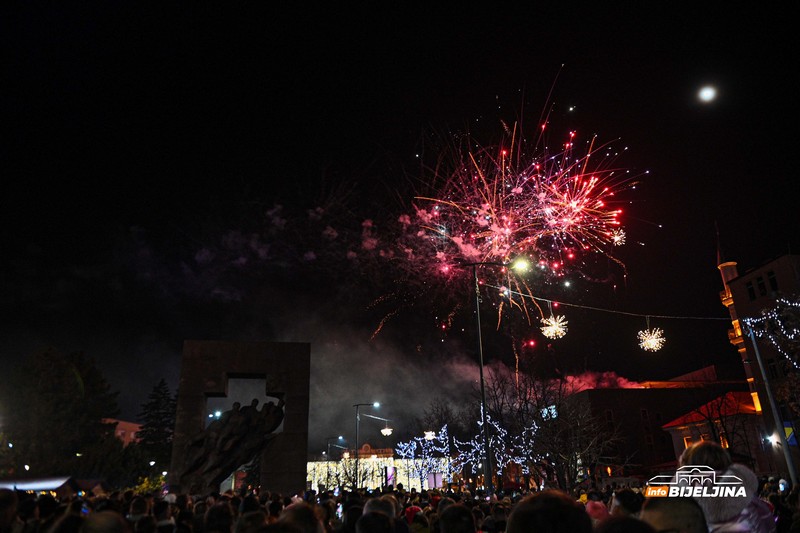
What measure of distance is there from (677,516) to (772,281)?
5263 cm

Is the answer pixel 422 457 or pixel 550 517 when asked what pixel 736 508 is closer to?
pixel 550 517

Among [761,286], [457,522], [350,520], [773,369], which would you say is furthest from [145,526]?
[761,286]

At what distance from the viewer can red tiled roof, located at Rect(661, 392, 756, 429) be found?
4856cm

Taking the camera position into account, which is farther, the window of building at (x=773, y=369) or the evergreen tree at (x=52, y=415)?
the evergreen tree at (x=52, y=415)

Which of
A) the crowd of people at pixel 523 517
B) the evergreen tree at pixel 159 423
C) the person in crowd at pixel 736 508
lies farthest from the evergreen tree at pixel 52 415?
the person in crowd at pixel 736 508

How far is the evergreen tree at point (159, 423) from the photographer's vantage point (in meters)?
69.0

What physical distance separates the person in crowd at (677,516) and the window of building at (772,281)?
52.0 m

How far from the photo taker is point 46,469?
44719 mm

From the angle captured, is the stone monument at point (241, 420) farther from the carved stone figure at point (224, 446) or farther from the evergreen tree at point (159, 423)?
the evergreen tree at point (159, 423)

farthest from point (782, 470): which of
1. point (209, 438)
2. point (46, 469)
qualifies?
point (46, 469)

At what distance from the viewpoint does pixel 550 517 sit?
7.27 feet

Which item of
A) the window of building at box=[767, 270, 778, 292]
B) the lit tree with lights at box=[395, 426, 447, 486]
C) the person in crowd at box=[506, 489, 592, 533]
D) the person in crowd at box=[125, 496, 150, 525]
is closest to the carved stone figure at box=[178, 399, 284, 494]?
the person in crowd at box=[125, 496, 150, 525]

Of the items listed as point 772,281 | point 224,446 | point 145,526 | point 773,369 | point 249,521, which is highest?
point 772,281

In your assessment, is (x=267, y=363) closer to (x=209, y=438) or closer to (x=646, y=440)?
(x=209, y=438)
